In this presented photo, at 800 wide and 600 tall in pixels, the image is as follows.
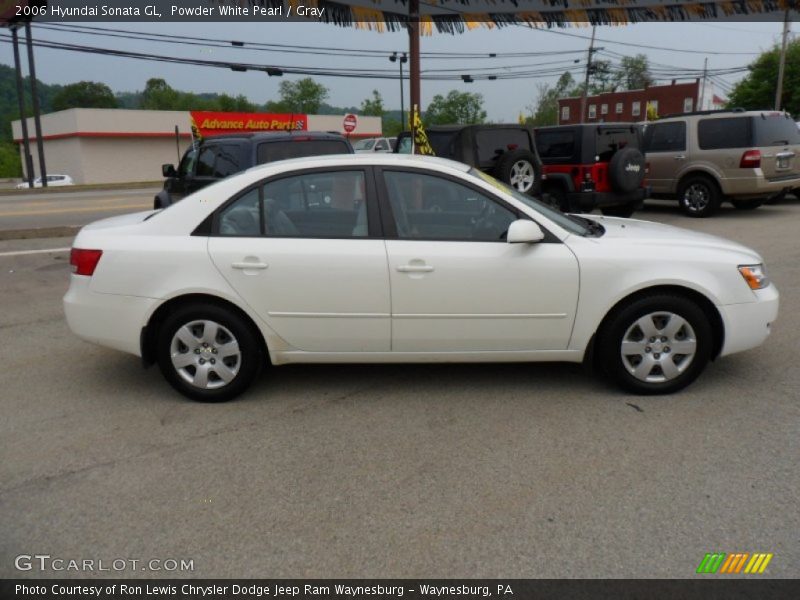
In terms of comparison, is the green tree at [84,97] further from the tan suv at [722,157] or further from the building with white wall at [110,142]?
the tan suv at [722,157]

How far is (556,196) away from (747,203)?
4.96 metres

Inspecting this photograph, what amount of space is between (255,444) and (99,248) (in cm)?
169

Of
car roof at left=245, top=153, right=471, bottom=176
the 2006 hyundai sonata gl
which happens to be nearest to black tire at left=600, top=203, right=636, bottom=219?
the 2006 hyundai sonata gl

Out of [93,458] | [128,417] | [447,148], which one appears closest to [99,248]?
[128,417]

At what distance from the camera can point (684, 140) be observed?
13.0 metres

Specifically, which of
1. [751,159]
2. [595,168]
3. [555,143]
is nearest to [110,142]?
[555,143]

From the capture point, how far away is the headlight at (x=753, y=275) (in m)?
4.20

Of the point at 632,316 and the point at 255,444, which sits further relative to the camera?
the point at 632,316

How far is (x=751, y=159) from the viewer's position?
12.0m

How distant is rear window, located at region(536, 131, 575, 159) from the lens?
11.7 m

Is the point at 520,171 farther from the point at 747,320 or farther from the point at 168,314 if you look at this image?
the point at 168,314

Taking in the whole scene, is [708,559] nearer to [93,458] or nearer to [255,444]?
[255,444]

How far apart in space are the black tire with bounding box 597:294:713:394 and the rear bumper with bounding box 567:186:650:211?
7421 millimetres
